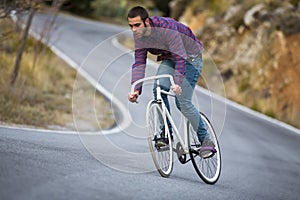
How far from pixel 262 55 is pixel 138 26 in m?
13.9

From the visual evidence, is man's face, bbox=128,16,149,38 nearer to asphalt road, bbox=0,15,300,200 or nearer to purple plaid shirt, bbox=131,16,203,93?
purple plaid shirt, bbox=131,16,203,93

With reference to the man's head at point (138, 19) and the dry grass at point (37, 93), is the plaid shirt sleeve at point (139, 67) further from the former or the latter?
the dry grass at point (37, 93)

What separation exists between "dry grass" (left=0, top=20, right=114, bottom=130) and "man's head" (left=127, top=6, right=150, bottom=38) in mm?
4048

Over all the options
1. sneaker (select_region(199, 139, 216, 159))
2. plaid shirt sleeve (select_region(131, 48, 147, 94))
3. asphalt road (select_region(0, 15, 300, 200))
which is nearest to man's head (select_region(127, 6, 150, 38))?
plaid shirt sleeve (select_region(131, 48, 147, 94))

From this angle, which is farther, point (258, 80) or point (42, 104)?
point (258, 80)

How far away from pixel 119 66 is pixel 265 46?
16.6ft

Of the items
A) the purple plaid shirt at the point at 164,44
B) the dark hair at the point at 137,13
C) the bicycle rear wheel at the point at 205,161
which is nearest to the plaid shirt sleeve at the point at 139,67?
the purple plaid shirt at the point at 164,44

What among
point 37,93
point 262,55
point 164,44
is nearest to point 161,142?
point 164,44

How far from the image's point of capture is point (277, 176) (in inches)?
323

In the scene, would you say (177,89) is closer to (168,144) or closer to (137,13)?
(168,144)

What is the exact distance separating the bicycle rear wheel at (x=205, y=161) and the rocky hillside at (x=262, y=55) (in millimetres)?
8499

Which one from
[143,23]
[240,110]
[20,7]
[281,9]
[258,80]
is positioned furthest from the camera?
[281,9]

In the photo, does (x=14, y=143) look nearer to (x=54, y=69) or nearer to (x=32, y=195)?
(x=32, y=195)

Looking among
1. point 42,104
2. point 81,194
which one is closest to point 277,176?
point 81,194
